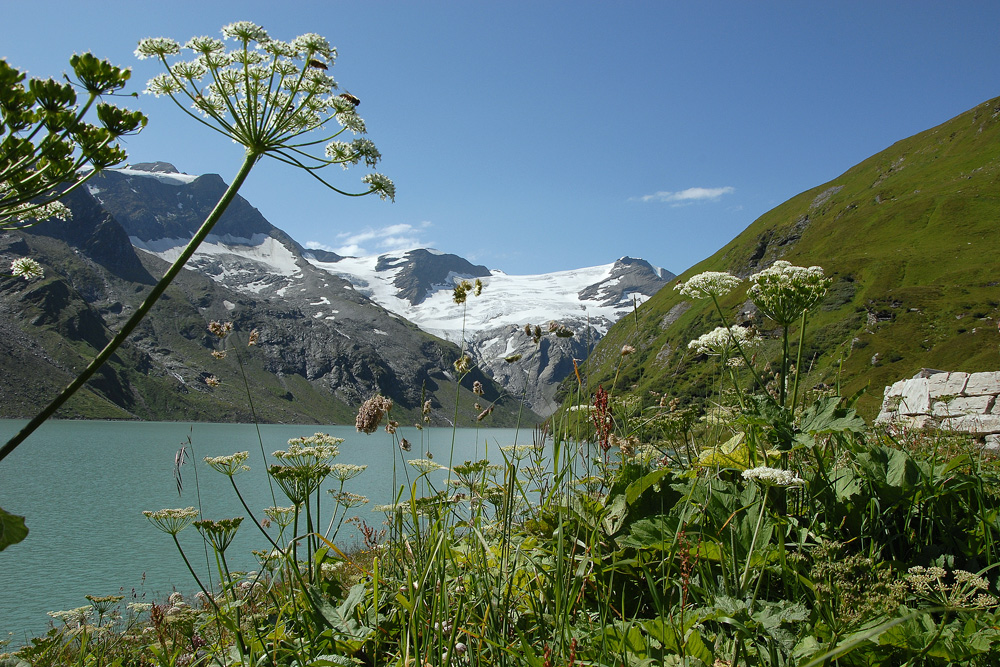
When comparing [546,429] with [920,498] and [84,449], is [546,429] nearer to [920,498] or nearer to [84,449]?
[920,498]

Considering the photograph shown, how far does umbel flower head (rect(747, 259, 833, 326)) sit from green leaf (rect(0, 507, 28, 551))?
15.0 ft

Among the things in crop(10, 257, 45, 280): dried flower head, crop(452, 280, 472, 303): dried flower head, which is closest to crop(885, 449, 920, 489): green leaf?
crop(452, 280, 472, 303): dried flower head

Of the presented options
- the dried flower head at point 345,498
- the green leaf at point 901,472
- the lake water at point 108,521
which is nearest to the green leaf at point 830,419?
the green leaf at point 901,472

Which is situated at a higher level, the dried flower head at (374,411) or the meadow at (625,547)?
the dried flower head at (374,411)

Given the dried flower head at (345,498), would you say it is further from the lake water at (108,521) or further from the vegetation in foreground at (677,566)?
the lake water at (108,521)

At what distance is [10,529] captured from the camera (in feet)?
6.95

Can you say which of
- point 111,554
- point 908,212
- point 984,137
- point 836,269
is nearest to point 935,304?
point 836,269

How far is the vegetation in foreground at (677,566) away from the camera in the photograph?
229cm

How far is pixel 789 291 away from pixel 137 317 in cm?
418

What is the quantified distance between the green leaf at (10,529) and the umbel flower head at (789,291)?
15.0 feet

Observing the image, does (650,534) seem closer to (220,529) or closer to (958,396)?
(220,529)

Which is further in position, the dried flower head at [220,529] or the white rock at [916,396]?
the white rock at [916,396]

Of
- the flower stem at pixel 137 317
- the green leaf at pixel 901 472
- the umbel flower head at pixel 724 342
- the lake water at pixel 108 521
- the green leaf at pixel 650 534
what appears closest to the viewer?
the flower stem at pixel 137 317

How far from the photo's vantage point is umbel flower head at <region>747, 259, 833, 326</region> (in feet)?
13.7
